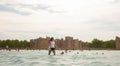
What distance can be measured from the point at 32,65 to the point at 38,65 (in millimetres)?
389

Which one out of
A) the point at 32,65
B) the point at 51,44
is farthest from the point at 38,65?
the point at 51,44

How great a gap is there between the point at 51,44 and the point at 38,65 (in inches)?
675

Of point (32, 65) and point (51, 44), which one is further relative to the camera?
point (51, 44)

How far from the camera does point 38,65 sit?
1922 centimetres

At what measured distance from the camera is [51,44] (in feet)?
119

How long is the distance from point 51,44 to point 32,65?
17.3 m

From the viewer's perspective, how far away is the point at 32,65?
62.6 ft

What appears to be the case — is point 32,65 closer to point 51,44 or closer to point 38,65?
point 38,65

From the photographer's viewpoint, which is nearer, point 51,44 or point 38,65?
point 38,65
